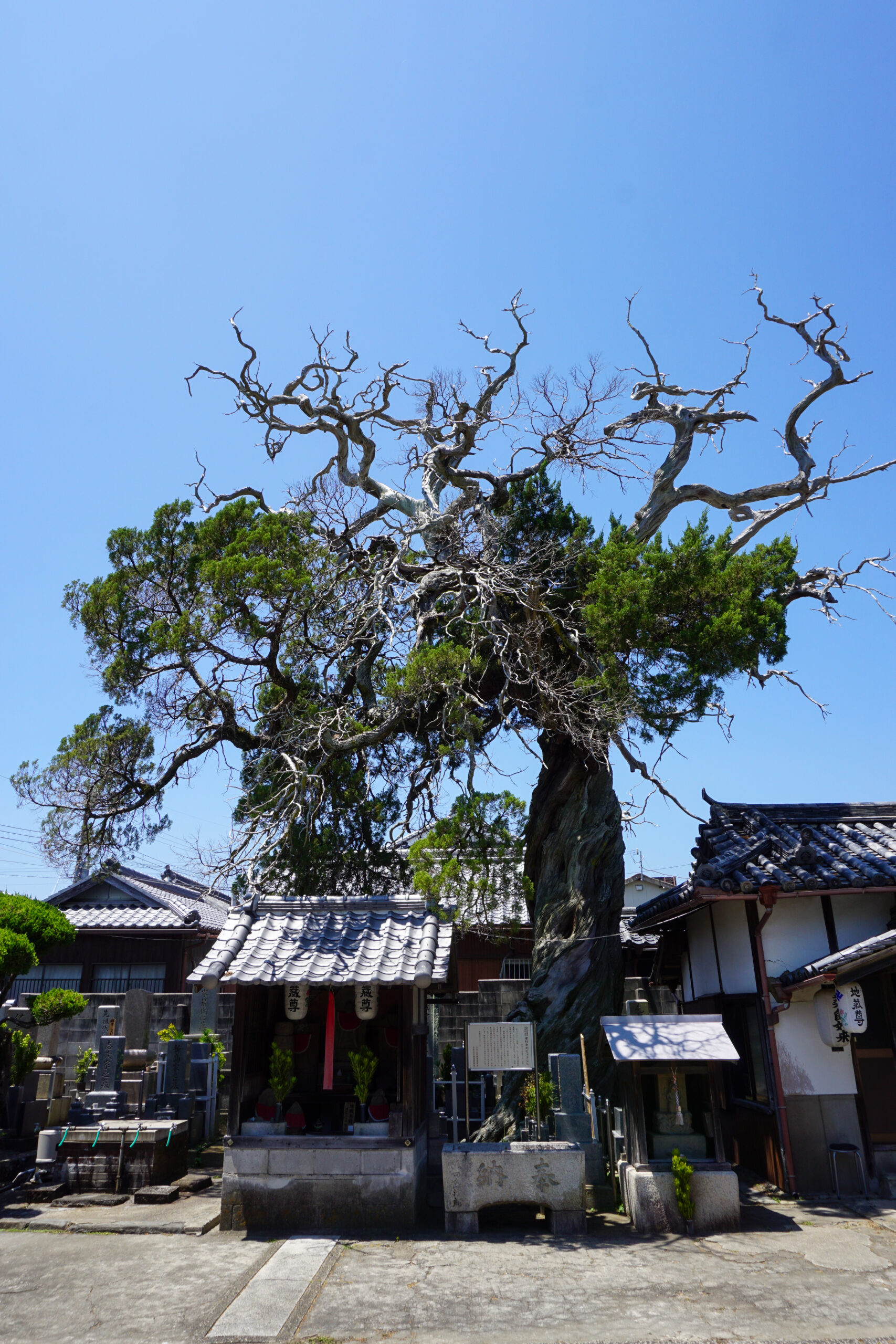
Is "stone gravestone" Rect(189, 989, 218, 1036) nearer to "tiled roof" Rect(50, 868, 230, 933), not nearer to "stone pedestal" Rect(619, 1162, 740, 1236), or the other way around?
"tiled roof" Rect(50, 868, 230, 933)

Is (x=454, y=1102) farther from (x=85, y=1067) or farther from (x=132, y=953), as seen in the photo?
(x=132, y=953)

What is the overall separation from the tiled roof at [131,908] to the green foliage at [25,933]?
10.6m

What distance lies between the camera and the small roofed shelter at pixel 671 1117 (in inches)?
364

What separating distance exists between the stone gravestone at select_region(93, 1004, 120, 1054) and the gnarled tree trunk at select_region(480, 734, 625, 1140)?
8.45 metres

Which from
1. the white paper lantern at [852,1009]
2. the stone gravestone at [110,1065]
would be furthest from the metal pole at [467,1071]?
the stone gravestone at [110,1065]

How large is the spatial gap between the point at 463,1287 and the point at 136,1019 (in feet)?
36.9

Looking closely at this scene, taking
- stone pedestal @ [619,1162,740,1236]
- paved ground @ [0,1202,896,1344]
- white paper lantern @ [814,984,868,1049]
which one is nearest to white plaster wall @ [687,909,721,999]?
white paper lantern @ [814,984,868,1049]

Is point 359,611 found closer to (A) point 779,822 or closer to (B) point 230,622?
(B) point 230,622

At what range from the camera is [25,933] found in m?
11.3

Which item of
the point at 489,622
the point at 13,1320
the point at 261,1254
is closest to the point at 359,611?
the point at 489,622

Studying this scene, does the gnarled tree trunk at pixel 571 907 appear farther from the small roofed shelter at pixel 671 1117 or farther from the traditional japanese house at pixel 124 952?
the traditional japanese house at pixel 124 952

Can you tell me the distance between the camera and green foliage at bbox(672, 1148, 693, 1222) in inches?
360

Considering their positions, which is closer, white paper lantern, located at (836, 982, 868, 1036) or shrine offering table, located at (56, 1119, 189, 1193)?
white paper lantern, located at (836, 982, 868, 1036)

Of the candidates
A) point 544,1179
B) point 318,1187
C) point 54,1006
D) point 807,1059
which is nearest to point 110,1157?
point 54,1006
